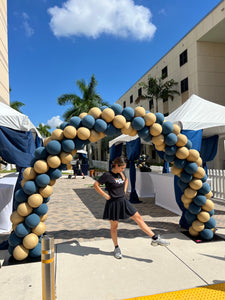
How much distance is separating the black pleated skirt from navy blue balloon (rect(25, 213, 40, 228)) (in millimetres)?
1239

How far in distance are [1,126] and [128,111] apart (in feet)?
9.51

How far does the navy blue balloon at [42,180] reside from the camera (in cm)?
411

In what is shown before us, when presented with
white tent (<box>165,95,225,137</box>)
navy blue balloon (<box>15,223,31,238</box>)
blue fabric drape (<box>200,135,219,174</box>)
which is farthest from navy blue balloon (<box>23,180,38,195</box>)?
blue fabric drape (<box>200,135,219,174</box>)

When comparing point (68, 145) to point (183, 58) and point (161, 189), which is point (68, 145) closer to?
point (161, 189)

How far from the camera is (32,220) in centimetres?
409

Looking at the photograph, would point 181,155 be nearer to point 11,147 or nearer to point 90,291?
point 90,291

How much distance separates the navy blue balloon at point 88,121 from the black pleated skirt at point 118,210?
4.72ft

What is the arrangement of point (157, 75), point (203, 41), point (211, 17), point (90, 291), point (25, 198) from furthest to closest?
point (157, 75) < point (203, 41) < point (211, 17) < point (25, 198) < point (90, 291)

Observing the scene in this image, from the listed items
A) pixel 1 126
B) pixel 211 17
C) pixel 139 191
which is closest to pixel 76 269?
pixel 1 126

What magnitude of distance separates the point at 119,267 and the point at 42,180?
1.98 meters

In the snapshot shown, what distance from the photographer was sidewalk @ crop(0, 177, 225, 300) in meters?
3.14

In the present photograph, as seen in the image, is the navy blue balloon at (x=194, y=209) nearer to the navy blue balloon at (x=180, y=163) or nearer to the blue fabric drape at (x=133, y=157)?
the navy blue balloon at (x=180, y=163)

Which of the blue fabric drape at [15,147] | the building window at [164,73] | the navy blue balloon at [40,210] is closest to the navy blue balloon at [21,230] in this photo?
the navy blue balloon at [40,210]

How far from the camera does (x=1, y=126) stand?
518 centimetres
